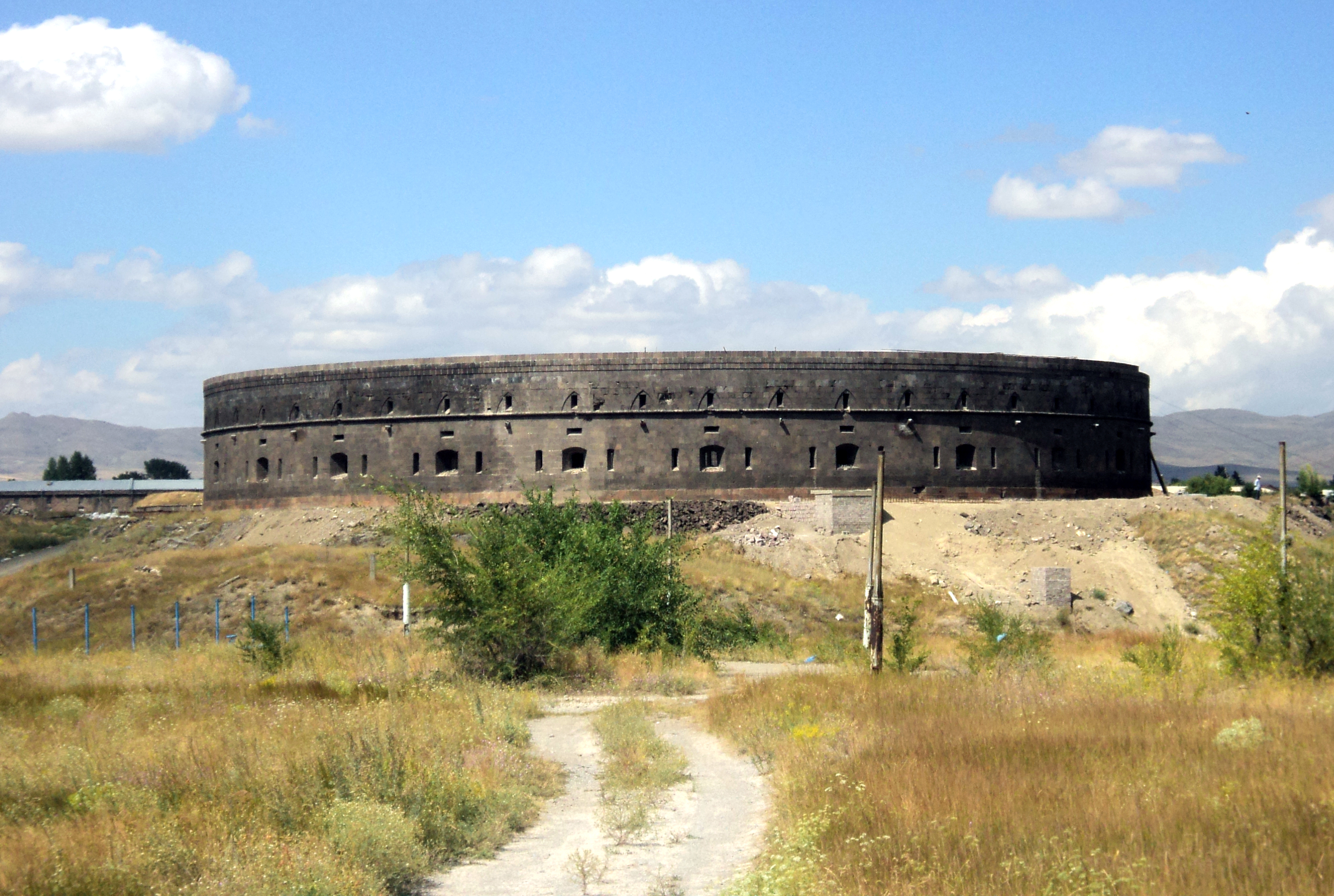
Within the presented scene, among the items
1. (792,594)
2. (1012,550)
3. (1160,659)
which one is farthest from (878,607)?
(1012,550)

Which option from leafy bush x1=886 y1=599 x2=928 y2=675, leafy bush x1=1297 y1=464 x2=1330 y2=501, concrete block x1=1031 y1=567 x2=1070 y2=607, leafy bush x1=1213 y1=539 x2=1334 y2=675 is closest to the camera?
leafy bush x1=1213 y1=539 x2=1334 y2=675

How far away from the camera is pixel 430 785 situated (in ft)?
28.2

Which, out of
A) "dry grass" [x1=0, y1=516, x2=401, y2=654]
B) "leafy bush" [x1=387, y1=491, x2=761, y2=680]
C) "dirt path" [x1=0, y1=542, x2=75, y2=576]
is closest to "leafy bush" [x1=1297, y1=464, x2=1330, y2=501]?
"leafy bush" [x1=387, y1=491, x2=761, y2=680]

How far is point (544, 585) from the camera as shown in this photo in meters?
16.8

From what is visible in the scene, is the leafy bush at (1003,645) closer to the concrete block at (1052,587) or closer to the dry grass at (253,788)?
the dry grass at (253,788)

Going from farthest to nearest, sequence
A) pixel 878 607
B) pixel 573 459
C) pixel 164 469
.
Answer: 1. pixel 164 469
2. pixel 573 459
3. pixel 878 607

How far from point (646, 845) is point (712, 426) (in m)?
28.7

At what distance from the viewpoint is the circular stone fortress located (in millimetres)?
36656

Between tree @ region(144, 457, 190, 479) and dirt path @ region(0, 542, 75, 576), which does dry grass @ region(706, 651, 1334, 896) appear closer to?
dirt path @ region(0, 542, 75, 576)

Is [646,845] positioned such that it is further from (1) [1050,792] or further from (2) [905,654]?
(2) [905,654]

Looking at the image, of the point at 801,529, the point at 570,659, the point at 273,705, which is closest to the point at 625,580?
the point at 570,659

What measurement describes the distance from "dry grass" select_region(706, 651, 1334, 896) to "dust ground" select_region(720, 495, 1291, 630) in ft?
60.7

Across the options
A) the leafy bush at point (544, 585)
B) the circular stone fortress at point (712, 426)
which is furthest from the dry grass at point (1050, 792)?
the circular stone fortress at point (712, 426)

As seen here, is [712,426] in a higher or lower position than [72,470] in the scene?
higher
